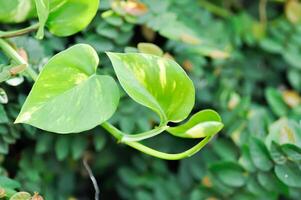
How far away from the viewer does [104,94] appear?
0.74 m

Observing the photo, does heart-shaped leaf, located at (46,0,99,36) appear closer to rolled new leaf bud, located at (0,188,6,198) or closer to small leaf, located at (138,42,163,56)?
small leaf, located at (138,42,163,56)

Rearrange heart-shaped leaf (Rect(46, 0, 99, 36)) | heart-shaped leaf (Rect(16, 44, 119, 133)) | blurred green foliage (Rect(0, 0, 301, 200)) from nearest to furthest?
heart-shaped leaf (Rect(16, 44, 119, 133)), heart-shaped leaf (Rect(46, 0, 99, 36)), blurred green foliage (Rect(0, 0, 301, 200))

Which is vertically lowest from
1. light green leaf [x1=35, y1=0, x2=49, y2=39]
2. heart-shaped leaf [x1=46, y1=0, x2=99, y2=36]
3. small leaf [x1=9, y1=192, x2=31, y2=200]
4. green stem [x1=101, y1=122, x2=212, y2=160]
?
small leaf [x1=9, y1=192, x2=31, y2=200]

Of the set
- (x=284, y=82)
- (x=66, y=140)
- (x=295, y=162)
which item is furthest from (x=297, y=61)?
(x=66, y=140)

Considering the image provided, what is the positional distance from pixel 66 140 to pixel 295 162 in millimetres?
393

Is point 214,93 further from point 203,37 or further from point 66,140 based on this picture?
point 66,140

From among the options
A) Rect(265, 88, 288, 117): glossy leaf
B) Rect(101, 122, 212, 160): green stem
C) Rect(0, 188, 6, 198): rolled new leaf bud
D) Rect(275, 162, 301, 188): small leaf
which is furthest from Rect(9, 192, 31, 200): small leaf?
Rect(265, 88, 288, 117): glossy leaf

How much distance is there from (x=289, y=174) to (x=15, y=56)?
1.45 ft

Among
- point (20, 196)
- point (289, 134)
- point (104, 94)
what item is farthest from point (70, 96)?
point (289, 134)

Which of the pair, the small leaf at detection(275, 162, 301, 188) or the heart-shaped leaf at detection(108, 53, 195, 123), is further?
the small leaf at detection(275, 162, 301, 188)

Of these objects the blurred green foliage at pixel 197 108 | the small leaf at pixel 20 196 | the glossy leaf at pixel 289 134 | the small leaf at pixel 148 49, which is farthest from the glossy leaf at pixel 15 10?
the glossy leaf at pixel 289 134

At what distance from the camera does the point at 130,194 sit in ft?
3.91

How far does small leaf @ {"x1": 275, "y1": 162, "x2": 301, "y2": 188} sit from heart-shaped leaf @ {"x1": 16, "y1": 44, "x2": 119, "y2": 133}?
317 millimetres

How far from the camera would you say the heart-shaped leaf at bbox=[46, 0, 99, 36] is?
825 millimetres
